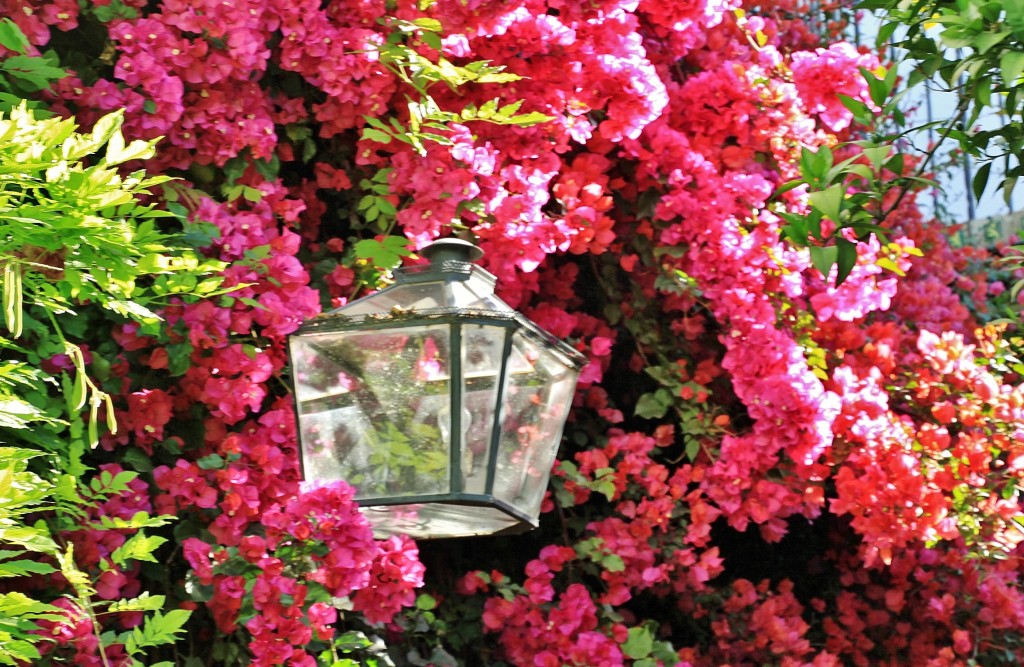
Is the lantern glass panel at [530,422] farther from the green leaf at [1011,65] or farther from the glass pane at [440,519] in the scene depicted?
the green leaf at [1011,65]

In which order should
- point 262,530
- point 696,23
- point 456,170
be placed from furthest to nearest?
point 696,23 → point 456,170 → point 262,530

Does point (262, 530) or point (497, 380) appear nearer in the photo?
point (497, 380)

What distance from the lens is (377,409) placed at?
7.02 ft

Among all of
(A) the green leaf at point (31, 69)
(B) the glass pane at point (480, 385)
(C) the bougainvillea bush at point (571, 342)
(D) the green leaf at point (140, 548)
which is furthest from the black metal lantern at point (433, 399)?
(A) the green leaf at point (31, 69)

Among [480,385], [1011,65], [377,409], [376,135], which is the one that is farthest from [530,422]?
[1011,65]

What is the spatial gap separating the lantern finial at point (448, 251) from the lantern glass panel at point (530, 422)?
0.55 ft

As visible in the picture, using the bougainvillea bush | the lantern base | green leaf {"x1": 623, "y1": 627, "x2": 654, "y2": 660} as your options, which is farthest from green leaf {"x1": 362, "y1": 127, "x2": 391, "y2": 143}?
green leaf {"x1": 623, "y1": 627, "x2": 654, "y2": 660}

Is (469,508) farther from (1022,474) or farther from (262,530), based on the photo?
(1022,474)

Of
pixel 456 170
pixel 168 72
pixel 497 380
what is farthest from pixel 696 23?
pixel 497 380

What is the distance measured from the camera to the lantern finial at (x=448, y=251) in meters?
2.20

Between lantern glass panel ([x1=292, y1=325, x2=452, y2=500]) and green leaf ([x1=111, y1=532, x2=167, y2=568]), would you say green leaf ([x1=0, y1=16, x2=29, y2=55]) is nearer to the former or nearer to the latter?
lantern glass panel ([x1=292, y1=325, x2=452, y2=500])

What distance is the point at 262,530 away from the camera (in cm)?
261

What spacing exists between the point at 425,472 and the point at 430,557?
120cm

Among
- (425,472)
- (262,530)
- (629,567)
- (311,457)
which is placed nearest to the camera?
(425,472)
